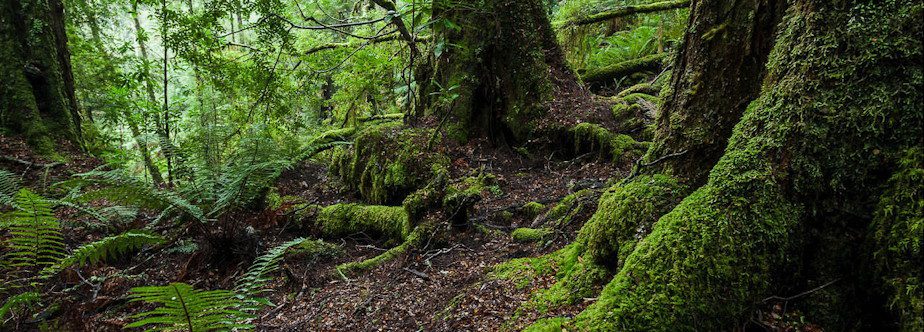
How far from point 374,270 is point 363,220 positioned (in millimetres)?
1193

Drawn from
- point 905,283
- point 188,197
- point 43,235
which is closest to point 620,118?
point 905,283

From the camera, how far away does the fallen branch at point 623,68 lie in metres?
8.90

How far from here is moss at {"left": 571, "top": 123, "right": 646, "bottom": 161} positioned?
4996 mm

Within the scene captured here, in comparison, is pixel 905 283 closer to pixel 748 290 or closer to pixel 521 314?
pixel 748 290

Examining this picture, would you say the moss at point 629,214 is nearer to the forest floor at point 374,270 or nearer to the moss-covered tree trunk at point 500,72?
Result: the forest floor at point 374,270

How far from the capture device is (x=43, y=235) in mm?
3021

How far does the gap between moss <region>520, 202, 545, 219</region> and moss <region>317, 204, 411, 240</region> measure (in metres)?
1.29

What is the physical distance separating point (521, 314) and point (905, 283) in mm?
1647

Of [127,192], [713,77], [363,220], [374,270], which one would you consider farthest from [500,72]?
[127,192]

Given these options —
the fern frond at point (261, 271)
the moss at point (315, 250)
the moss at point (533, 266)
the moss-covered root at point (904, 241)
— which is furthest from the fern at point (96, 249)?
the moss-covered root at point (904, 241)

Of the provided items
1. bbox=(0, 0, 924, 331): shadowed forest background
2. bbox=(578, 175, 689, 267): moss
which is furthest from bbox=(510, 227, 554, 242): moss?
bbox=(578, 175, 689, 267): moss

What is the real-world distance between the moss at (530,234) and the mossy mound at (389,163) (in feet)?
5.55

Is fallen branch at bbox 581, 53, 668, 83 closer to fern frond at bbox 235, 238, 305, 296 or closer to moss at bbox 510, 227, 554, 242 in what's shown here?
moss at bbox 510, 227, 554, 242

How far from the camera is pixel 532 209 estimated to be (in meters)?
4.32
